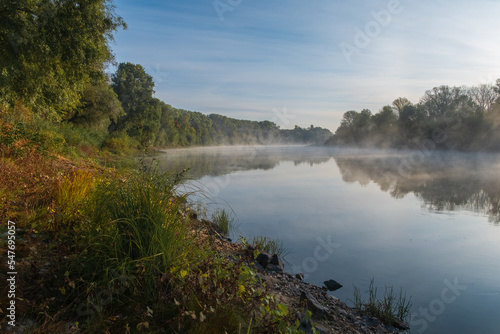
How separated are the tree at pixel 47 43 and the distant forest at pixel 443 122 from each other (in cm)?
5746

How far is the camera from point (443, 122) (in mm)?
57031

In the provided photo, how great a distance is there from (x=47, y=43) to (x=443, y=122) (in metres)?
65.8

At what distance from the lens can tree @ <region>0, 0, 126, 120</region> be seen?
9.15 metres

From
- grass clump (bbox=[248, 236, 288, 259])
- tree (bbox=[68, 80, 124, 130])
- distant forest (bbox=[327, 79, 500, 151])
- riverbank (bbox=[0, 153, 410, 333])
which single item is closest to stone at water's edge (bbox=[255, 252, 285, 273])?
grass clump (bbox=[248, 236, 288, 259])

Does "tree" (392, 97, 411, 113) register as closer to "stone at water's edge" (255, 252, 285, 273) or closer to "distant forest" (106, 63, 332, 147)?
"distant forest" (106, 63, 332, 147)

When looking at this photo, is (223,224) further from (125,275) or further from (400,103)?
(400,103)

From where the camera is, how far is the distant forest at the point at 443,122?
4844 cm

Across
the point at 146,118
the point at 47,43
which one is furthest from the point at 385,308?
the point at 146,118

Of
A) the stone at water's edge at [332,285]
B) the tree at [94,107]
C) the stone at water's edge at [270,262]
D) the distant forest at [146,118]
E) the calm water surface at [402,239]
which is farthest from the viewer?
the distant forest at [146,118]

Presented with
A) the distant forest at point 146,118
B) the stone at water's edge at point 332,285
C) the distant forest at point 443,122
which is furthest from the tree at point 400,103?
the stone at water's edge at point 332,285

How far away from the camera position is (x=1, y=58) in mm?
9383

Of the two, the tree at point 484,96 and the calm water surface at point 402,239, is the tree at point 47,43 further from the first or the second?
the tree at point 484,96

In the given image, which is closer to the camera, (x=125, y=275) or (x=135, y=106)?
(x=125, y=275)

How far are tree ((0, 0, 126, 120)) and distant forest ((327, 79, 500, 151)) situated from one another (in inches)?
2262
